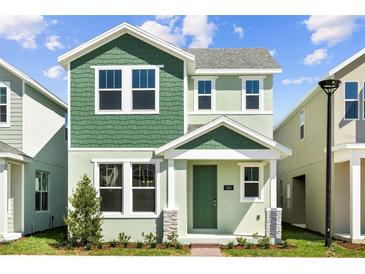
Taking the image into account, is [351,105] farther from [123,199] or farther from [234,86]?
[123,199]

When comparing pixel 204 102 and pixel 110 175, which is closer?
pixel 110 175

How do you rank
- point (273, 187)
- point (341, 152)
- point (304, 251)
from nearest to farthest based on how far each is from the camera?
point (304, 251) < point (273, 187) < point (341, 152)

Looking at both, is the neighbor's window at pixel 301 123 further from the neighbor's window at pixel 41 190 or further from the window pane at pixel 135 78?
the neighbor's window at pixel 41 190

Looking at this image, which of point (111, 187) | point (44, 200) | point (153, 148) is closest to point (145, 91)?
point (153, 148)

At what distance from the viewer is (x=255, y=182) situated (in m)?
15.2

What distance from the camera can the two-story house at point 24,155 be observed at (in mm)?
15391

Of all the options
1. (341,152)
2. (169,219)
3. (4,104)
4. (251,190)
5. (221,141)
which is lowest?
(169,219)

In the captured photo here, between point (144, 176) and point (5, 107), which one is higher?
point (5, 107)

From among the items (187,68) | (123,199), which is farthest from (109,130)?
(187,68)

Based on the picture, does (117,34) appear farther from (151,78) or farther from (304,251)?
(304,251)

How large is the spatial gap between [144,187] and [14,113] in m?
5.96

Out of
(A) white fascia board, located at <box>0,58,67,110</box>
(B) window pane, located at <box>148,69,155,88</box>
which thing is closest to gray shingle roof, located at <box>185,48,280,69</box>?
(B) window pane, located at <box>148,69,155,88</box>

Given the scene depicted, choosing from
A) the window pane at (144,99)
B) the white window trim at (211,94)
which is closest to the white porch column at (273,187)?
the white window trim at (211,94)

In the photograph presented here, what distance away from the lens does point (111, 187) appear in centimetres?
1441
